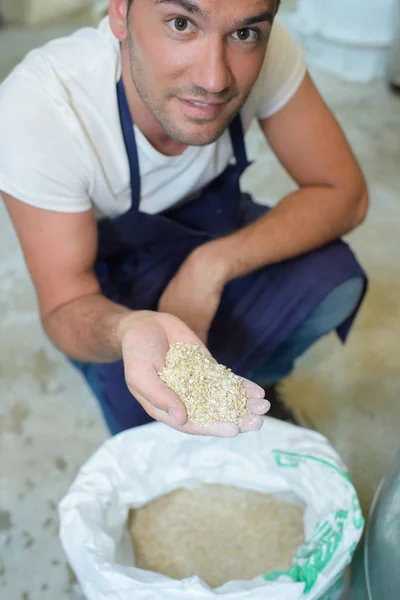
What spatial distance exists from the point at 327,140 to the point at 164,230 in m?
0.30

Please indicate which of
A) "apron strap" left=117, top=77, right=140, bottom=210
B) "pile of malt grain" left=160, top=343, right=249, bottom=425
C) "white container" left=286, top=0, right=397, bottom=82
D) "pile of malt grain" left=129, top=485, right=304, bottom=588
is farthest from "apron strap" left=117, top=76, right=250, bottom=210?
"white container" left=286, top=0, right=397, bottom=82

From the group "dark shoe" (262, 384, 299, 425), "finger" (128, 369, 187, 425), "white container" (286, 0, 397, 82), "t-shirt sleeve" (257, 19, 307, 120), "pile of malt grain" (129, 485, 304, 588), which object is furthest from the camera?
"white container" (286, 0, 397, 82)

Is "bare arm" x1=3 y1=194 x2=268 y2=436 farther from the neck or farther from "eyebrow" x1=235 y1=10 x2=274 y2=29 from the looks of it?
"eyebrow" x1=235 y1=10 x2=274 y2=29

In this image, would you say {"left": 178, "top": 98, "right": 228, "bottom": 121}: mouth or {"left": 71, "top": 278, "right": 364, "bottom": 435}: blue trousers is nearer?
{"left": 178, "top": 98, "right": 228, "bottom": 121}: mouth

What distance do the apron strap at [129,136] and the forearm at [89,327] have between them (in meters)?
0.18

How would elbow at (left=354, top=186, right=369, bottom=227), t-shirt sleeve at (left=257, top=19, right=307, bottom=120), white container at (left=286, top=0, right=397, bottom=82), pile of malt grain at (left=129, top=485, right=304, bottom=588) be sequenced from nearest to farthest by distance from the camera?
1. pile of malt grain at (left=129, top=485, right=304, bottom=588)
2. t-shirt sleeve at (left=257, top=19, right=307, bottom=120)
3. elbow at (left=354, top=186, right=369, bottom=227)
4. white container at (left=286, top=0, right=397, bottom=82)

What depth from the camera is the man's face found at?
770mm

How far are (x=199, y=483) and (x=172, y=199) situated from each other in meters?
0.44

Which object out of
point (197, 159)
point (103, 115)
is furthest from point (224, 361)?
point (103, 115)

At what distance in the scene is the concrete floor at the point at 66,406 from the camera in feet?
3.54

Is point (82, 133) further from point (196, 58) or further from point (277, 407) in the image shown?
point (277, 407)

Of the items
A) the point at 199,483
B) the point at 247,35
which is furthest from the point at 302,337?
the point at 247,35

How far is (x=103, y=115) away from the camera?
0.92 metres

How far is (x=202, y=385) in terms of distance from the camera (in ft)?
2.48
